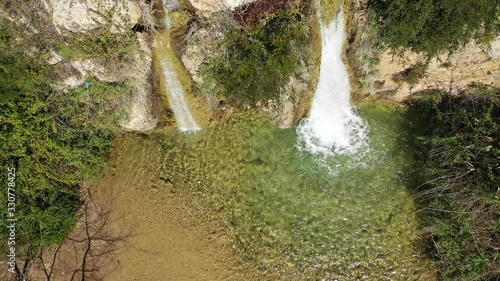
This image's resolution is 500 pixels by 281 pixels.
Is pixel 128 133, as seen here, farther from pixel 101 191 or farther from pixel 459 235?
pixel 459 235

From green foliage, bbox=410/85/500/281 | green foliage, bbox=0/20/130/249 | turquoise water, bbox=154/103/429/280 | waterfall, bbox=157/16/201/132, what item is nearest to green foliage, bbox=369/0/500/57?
green foliage, bbox=410/85/500/281

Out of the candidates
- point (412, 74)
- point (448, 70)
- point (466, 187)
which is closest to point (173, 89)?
point (412, 74)

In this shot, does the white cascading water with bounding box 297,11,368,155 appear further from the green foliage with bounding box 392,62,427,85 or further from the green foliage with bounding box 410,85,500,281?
the green foliage with bounding box 410,85,500,281

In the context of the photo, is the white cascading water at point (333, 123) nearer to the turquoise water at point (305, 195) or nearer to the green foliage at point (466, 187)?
the turquoise water at point (305, 195)

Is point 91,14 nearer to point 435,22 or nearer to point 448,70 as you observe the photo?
point 435,22

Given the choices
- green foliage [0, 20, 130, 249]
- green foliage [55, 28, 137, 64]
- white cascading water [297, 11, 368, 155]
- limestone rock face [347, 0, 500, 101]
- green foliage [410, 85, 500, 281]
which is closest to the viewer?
green foliage [410, 85, 500, 281]

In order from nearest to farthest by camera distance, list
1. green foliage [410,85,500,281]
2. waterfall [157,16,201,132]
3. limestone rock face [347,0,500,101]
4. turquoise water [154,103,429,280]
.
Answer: green foliage [410,85,500,281]
limestone rock face [347,0,500,101]
waterfall [157,16,201,132]
turquoise water [154,103,429,280]

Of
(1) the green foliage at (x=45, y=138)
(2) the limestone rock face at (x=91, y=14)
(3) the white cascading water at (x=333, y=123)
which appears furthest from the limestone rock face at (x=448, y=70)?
(1) the green foliage at (x=45, y=138)
